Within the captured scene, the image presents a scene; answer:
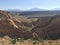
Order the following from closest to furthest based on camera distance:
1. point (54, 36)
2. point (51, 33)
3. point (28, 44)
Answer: point (28, 44)
point (54, 36)
point (51, 33)

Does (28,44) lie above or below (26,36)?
above

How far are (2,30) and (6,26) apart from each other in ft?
3.11

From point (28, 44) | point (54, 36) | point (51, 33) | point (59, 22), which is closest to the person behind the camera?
point (28, 44)

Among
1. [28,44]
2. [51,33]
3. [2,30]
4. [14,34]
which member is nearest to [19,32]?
[14,34]

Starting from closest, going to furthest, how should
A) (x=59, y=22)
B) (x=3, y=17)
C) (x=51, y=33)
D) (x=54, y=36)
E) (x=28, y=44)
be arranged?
(x=28, y=44), (x=54, y=36), (x=51, y=33), (x=59, y=22), (x=3, y=17)

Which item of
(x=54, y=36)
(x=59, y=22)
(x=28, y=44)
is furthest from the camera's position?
(x=59, y=22)

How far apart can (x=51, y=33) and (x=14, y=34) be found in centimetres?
604

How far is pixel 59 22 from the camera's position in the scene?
2864 centimetres

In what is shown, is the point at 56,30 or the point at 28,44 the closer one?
the point at 28,44

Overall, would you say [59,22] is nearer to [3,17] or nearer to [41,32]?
[41,32]

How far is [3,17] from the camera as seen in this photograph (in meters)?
33.9

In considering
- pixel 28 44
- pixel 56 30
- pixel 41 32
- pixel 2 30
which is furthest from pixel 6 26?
pixel 28 44

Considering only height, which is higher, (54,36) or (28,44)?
(28,44)

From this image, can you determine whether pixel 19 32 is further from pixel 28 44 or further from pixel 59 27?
pixel 28 44
